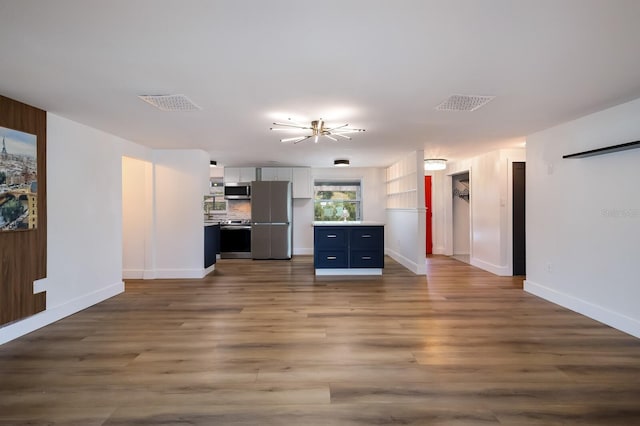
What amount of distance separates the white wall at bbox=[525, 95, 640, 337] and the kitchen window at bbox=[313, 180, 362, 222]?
4.63 meters

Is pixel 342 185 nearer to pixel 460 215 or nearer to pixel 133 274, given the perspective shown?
pixel 460 215

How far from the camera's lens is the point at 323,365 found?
2.44m

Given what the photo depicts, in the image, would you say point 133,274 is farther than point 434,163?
No

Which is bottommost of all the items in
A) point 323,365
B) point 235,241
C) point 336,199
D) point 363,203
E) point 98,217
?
point 323,365

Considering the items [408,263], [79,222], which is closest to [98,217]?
[79,222]

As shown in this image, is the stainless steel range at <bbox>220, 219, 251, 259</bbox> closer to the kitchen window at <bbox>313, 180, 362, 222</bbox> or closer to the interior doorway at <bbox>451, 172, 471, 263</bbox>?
the kitchen window at <bbox>313, 180, 362, 222</bbox>

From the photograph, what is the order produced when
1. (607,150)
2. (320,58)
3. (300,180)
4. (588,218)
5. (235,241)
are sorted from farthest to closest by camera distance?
(300,180) → (235,241) → (588,218) → (607,150) → (320,58)

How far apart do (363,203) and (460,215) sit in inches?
101

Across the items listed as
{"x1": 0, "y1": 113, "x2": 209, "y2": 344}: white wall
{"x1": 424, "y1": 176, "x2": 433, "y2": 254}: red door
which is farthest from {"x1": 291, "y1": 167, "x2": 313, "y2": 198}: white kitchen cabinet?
{"x1": 424, "y1": 176, "x2": 433, "y2": 254}: red door

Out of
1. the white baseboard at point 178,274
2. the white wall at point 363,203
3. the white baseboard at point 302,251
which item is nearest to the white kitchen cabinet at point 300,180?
the white wall at point 363,203

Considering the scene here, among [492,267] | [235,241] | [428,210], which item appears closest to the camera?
[492,267]

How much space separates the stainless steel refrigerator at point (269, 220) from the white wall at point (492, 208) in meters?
4.09

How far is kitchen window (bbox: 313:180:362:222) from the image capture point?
28.8 feet

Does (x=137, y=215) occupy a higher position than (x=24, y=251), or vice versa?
(x=137, y=215)
